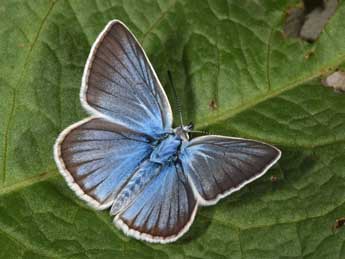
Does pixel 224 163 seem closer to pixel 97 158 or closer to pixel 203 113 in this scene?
pixel 203 113

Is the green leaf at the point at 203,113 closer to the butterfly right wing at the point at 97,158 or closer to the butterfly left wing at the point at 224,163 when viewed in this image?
the butterfly right wing at the point at 97,158

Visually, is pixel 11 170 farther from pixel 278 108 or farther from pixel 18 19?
pixel 278 108

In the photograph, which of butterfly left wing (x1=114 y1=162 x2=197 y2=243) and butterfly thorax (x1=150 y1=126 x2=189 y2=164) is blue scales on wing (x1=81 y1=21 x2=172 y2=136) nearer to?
butterfly thorax (x1=150 y1=126 x2=189 y2=164)

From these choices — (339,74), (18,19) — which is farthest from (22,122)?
(339,74)

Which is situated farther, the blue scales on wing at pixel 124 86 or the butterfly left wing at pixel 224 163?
the blue scales on wing at pixel 124 86

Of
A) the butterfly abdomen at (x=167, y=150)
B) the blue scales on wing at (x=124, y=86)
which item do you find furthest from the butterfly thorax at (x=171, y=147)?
the blue scales on wing at (x=124, y=86)

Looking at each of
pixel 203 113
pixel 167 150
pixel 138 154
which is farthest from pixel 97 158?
pixel 203 113
